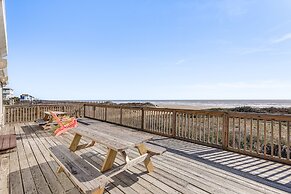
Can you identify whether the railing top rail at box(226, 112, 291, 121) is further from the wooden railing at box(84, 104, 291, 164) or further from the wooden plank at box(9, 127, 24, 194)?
the wooden plank at box(9, 127, 24, 194)

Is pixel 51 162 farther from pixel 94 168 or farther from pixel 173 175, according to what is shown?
pixel 173 175

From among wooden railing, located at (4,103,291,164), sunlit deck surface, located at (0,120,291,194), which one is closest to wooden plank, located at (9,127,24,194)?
sunlit deck surface, located at (0,120,291,194)

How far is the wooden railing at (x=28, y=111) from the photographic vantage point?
768 cm

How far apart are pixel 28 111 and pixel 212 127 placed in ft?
26.6

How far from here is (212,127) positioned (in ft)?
15.0

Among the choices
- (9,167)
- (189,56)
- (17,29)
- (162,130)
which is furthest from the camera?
(189,56)

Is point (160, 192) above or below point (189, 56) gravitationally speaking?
below

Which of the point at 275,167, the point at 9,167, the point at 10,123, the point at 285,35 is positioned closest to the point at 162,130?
the point at 275,167

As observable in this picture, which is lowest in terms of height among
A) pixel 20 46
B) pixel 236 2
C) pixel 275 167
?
pixel 275 167

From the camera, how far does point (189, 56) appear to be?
1570 cm

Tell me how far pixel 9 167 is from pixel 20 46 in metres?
9.34

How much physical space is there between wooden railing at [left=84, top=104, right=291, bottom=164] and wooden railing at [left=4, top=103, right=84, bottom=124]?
8.17 feet

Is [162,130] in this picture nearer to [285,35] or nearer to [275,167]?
[275,167]

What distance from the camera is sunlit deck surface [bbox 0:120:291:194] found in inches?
84.7
